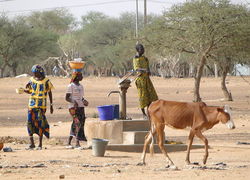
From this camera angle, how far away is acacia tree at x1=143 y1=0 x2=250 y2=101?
27859 mm

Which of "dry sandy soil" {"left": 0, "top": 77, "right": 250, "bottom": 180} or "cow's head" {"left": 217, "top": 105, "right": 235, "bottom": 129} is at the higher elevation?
"cow's head" {"left": 217, "top": 105, "right": 235, "bottom": 129}

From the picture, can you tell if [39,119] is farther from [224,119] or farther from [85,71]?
[85,71]

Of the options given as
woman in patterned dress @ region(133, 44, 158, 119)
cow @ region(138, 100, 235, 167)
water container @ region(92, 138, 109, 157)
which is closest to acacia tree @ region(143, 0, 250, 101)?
woman in patterned dress @ region(133, 44, 158, 119)

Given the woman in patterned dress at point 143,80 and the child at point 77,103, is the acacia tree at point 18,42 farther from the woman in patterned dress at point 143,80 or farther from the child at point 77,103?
the woman in patterned dress at point 143,80

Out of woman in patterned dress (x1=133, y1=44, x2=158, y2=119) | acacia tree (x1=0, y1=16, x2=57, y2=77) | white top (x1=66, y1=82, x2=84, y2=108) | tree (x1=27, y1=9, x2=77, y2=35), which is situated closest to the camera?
white top (x1=66, y1=82, x2=84, y2=108)

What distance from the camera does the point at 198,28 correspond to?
91.5 ft

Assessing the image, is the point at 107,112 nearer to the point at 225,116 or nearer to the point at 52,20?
the point at 225,116

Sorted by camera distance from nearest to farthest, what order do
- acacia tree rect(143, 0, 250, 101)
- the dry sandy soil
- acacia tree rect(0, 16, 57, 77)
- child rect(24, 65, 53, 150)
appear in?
the dry sandy soil, child rect(24, 65, 53, 150), acacia tree rect(143, 0, 250, 101), acacia tree rect(0, 16, 57, 77)

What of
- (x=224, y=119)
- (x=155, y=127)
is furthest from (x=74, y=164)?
(x=224, y=119)

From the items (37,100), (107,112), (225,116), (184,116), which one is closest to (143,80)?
(107,112)

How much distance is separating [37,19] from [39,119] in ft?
283

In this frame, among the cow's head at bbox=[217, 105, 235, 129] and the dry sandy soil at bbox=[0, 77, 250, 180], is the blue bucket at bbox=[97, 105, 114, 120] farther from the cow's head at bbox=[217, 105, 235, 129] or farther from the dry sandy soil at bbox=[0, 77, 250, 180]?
the cow's head at bbox=[217, 105, 235, 129]

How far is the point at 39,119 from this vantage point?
1406cm

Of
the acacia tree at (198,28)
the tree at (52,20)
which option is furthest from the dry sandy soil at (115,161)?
the tree at (52,20)
